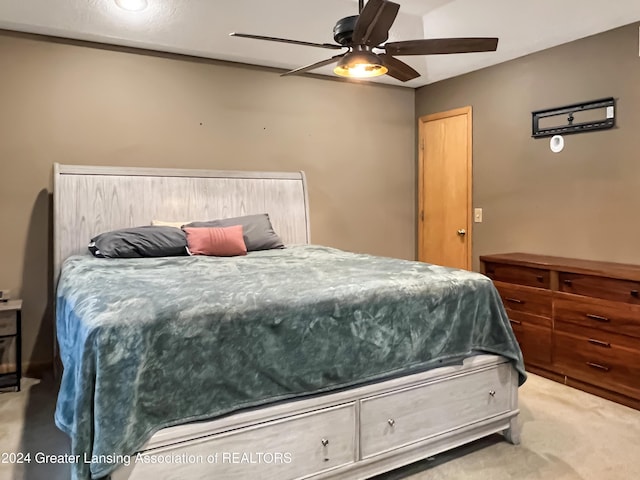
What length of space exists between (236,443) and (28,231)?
2711 mm

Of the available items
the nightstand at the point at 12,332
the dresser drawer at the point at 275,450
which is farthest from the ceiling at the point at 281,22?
the dresser drawer at the point at 275,450

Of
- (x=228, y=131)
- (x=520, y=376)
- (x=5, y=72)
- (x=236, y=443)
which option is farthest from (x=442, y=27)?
(x=236, y=443)

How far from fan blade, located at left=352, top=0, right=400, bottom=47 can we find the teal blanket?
1.18 meters

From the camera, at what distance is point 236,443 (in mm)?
1817

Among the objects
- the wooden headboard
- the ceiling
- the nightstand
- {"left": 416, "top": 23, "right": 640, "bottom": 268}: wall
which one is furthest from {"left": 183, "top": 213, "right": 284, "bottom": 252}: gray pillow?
{"left": 416, "top": 23, "right": 640, "bottom": 268}: wall

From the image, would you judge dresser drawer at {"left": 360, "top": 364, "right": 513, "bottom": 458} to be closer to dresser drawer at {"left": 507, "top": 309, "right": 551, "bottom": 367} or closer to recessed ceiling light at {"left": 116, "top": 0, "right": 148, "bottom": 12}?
dresser drawer at {"left": 507, "top": 309, "right": 551, "bottom": 367}

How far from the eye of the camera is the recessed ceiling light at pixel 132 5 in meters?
3.36

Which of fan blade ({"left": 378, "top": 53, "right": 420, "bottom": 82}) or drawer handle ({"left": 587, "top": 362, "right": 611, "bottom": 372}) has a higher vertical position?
fan blade ({"left": 378, "top": 53, "right": 420, "bottom": 82})

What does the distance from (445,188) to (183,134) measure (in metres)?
2.63

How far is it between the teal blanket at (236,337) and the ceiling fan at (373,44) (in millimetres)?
1108

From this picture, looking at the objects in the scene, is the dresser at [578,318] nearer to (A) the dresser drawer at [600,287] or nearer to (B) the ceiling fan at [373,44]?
(A) the dresser drawer at [600,287]

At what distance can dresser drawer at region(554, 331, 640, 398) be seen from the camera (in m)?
2.96

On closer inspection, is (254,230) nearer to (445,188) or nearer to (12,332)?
(12,332)

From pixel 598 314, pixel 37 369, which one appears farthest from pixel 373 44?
pixel 37 369
